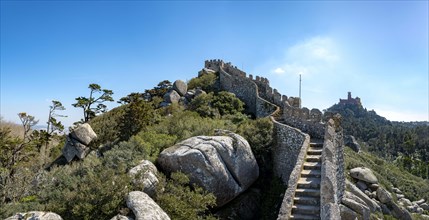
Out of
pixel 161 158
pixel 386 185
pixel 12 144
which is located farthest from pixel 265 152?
pixel 386 185

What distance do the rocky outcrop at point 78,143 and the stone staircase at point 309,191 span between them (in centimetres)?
1365

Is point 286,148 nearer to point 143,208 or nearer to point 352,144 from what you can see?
point 143,208

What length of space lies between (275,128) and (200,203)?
27.2 feet

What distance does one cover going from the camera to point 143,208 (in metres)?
10.7

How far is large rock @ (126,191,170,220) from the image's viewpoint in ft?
33.9

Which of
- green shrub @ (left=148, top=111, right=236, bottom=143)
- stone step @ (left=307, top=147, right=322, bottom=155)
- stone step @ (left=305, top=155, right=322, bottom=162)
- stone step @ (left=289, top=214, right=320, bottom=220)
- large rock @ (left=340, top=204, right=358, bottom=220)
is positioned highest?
green shrub @ (left=148, top=111, right=236, bottom=143)

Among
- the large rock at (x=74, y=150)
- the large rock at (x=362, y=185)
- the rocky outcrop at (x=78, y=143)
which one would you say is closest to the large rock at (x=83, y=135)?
the rocky outcrop at (x=78, y=143)

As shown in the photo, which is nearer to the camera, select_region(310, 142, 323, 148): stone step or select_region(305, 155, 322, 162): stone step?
select_region(305, 155, 322, 162): stone step

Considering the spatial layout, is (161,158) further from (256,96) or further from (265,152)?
(256,96)

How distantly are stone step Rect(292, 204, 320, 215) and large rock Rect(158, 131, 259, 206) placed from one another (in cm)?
459

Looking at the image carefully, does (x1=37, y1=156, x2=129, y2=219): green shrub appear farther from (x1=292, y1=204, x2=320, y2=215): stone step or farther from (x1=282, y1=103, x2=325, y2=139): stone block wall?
(x1=282, y1=103, x2=325, y2=139): stone block wall

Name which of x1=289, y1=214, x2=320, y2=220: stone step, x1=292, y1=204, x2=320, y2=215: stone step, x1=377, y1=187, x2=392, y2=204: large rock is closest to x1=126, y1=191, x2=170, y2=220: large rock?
x1=289, y1=214, x2=320, y2=220: stone step

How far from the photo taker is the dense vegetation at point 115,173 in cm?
1166

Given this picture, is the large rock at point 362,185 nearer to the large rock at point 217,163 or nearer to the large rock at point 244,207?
the large rock at point 244,207
